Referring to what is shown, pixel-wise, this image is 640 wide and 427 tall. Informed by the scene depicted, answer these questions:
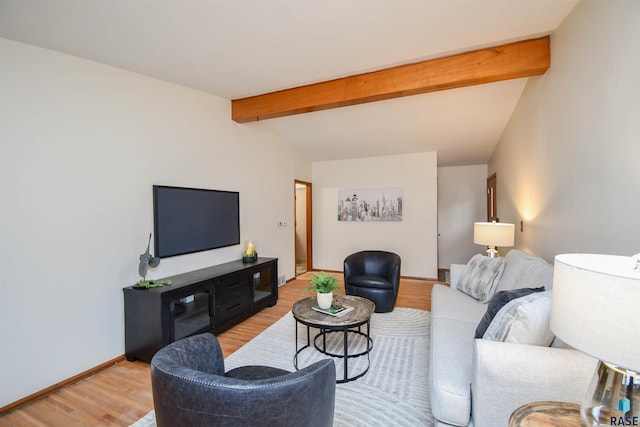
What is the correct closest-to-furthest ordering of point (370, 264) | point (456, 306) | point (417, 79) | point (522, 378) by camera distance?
point (522, 378)
point (456, 306)
point (417, 79)
point (370, 264)

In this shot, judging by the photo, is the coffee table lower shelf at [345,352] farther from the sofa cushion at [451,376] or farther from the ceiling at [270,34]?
the ceiling at [270,34]

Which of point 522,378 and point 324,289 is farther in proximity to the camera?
point 324,289

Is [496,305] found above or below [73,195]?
below

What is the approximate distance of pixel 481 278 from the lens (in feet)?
9.16

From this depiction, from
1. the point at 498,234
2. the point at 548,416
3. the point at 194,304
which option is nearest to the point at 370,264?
the point at 498,234

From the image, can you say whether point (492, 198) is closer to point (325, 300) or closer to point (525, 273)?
point (525, 273)

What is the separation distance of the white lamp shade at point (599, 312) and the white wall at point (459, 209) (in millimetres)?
5949

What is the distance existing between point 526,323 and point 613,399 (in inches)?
20.5

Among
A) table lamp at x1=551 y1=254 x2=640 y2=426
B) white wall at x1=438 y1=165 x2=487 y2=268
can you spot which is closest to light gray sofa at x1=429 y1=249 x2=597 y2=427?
table lamp at x1=551 y1=254 x2=640 y2=426

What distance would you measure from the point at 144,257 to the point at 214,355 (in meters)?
1.54

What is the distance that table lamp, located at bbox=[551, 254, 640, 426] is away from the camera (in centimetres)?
73

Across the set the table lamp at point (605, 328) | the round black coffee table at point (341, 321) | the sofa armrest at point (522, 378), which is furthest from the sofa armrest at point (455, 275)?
the table lamp at point (605, 328)

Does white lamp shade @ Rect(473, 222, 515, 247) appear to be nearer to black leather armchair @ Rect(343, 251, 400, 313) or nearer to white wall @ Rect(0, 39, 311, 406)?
black leather armchair @ Rect(343, 251, 400, 313)

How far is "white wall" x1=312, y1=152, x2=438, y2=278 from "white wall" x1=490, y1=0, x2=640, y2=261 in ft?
7.49
